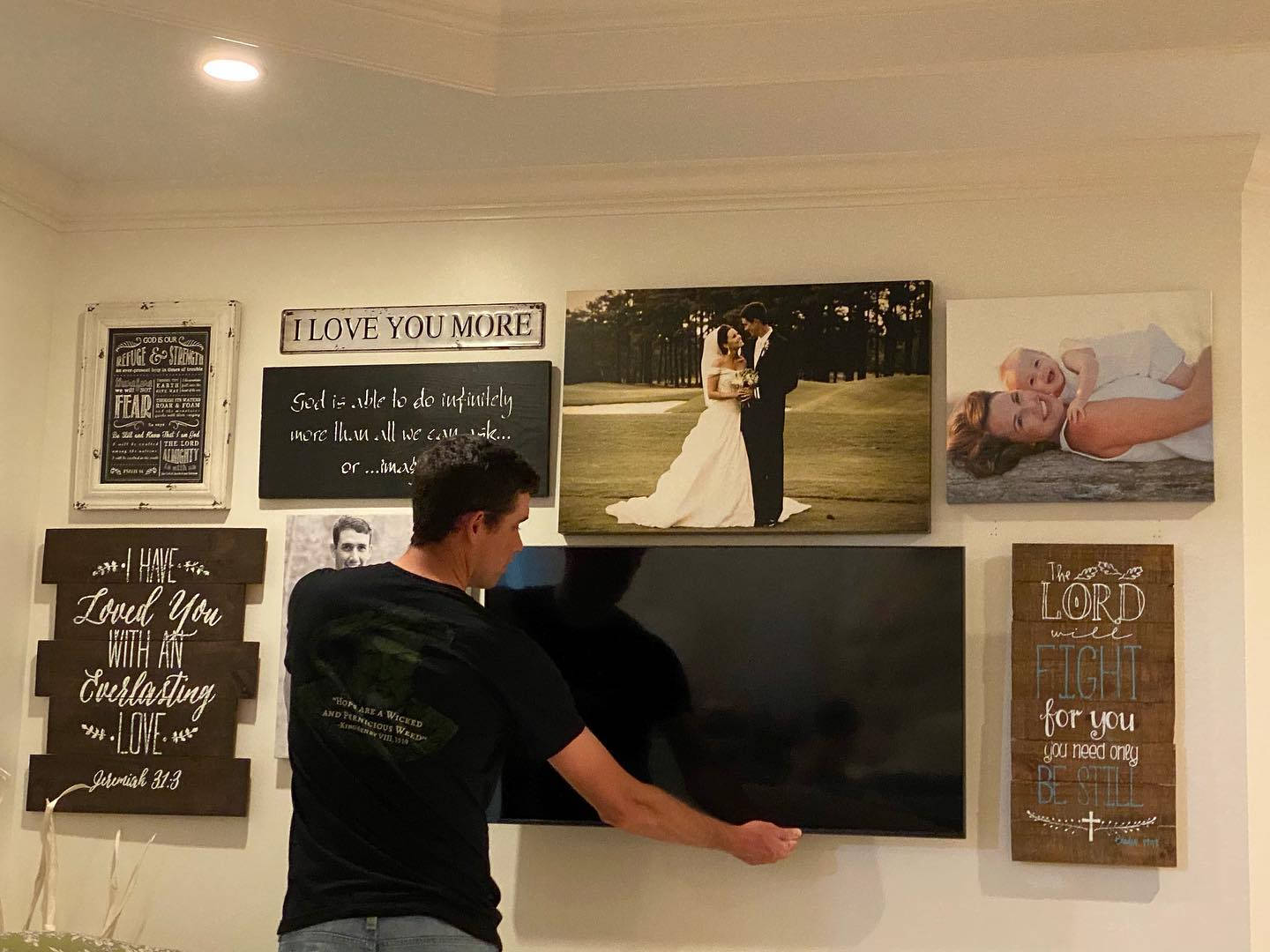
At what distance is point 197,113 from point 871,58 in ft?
4.70

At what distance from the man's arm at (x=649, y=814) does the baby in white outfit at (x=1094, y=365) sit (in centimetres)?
109

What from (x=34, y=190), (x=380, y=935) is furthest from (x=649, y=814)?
(x=34, y=190)

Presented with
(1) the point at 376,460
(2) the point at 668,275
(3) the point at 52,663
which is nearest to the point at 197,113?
(1) the point at 376,460

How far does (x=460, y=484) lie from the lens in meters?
2.65

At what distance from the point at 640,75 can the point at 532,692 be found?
1245mm

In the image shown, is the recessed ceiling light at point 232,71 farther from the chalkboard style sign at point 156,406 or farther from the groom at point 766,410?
the groom at point 766,410

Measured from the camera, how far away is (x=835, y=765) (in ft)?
9.89

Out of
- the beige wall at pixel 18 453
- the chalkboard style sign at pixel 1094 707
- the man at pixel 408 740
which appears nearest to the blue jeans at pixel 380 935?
the man at pixel 408 740

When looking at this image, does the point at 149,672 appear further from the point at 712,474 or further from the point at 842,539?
the point at 842,539

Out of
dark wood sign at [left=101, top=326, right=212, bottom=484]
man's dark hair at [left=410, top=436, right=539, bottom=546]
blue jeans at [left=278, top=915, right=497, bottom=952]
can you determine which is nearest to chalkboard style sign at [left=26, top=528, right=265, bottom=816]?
dark wood sign at [left=101, top=326, right=212, bottom=484]

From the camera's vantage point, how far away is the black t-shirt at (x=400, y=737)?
2367 millimetres

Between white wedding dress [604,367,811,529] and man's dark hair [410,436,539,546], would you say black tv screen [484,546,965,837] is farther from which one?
man's dark hair [410,436,539,546]

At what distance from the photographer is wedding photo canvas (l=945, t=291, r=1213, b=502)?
119 inches

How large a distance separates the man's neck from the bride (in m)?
0.68
